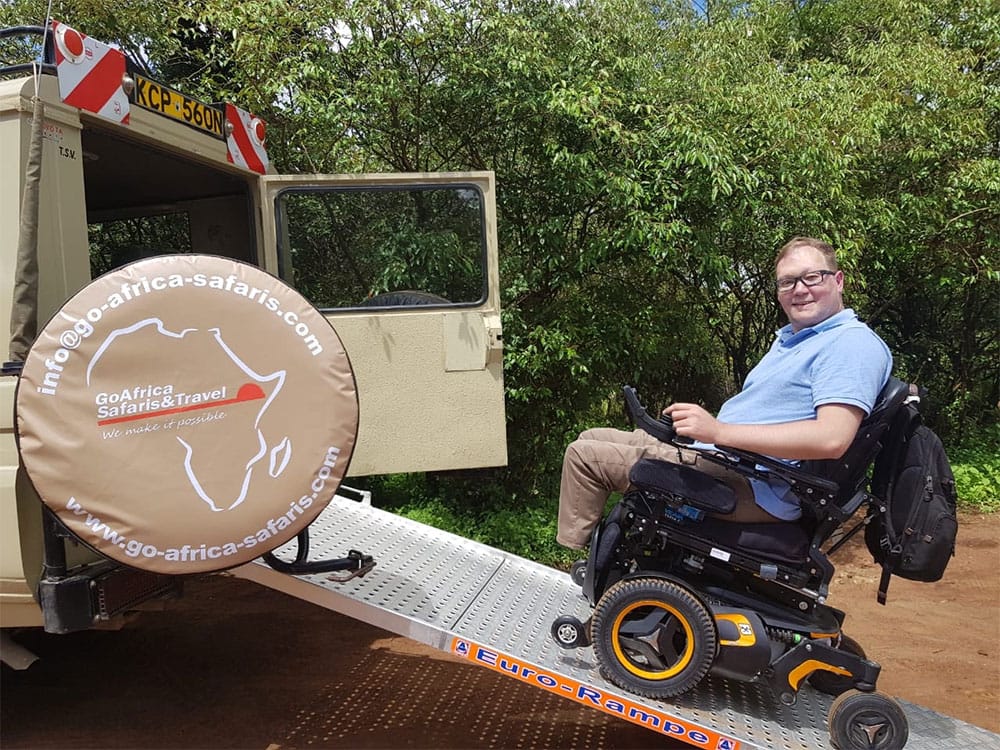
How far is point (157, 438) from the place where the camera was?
98.5 inches

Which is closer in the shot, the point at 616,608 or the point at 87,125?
the point at 616,608

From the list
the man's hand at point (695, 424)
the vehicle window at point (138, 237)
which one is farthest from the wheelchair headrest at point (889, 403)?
the vehicle window at point (138, 237)

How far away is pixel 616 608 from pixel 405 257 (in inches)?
82.6

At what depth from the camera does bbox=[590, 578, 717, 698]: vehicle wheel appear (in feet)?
8.72

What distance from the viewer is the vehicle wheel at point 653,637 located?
266 cm

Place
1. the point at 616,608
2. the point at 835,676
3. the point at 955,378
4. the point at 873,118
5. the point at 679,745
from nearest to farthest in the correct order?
the point at 616,608
the point at 835,676
the point at 679,745
the point at 873,118
the point at 955,378

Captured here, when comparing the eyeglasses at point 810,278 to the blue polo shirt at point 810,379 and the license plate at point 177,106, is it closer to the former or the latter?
the blue polo shirt at point 810,379

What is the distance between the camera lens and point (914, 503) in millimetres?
2613

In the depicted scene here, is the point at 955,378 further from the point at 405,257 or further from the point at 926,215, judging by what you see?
the point at 405,257

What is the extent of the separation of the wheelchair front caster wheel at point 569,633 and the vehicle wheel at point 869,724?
85 centimetres

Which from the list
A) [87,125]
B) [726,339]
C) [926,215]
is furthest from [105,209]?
[926,215]

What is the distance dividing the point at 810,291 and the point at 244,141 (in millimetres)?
2729

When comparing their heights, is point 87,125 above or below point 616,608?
above

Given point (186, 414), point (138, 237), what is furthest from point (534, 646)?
point (138, 237)
